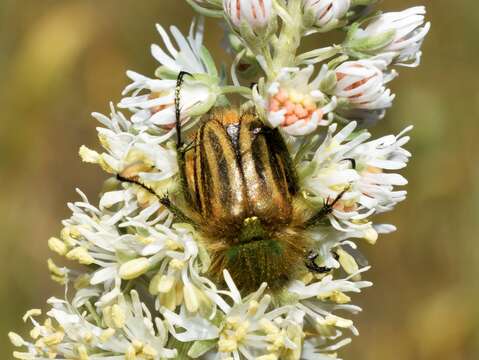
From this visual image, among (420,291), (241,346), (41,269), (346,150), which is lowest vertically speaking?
(420,291)

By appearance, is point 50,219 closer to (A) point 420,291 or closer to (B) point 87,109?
(B) point 87,109

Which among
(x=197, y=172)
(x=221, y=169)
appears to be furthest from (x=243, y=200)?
(x=197, y=172)

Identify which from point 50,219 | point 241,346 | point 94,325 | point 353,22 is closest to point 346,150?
point 353,22

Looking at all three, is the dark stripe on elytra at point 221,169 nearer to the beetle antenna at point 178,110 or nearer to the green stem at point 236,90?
the beetle antenna at point 178,110

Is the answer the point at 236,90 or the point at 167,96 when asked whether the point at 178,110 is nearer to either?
the point at 167,96

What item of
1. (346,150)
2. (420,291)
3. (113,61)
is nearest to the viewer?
(346,150)

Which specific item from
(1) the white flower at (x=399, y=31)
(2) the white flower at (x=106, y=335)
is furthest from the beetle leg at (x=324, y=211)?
(2) the white flower at (x=106, y=335)

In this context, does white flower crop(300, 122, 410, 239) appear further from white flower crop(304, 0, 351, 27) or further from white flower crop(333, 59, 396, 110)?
white flower crop(304, 0, 351, 27)
